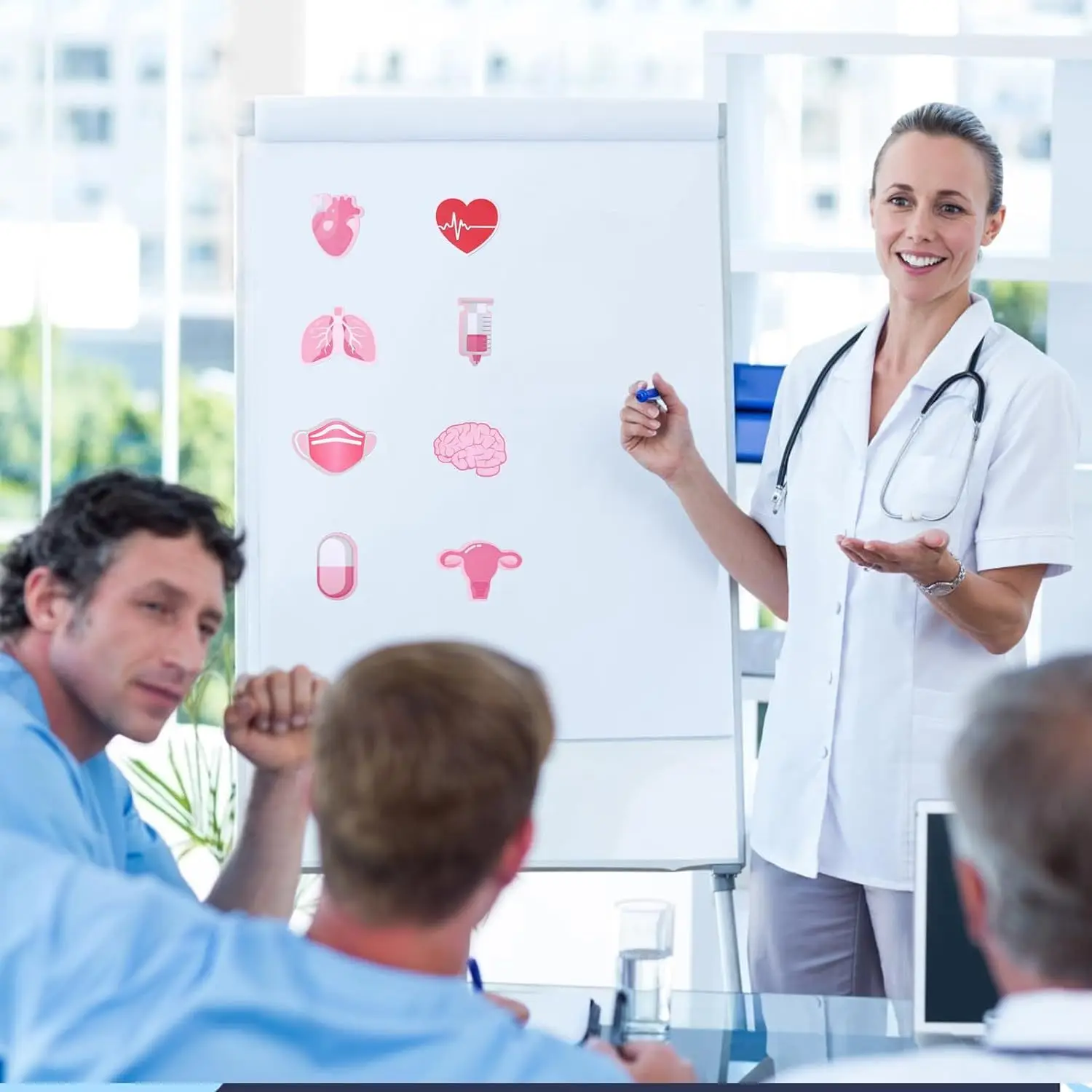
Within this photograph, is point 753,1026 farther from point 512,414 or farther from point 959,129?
point 959,129

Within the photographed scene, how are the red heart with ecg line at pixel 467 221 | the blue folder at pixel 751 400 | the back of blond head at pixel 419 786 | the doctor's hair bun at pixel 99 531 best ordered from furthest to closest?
the blue folder at pixel 751 400 < the red heart with ecg line at pixel 467 221 < the doctor's hair bun at pixel 99 531 < the back of blond head at pixel 419 786

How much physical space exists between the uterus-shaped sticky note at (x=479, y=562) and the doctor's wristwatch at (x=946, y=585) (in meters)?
0.66

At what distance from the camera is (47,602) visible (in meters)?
1.55

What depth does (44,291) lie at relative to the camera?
3.37 meters

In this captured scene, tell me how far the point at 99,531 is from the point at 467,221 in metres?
0.99

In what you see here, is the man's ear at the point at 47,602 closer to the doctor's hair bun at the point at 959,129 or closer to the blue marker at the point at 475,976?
the blue marker at the point at 475,976

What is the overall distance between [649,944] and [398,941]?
60 centimetres

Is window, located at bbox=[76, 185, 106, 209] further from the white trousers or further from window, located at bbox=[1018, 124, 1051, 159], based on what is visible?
the white trousers

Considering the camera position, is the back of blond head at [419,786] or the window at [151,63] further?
the window at [151,63]

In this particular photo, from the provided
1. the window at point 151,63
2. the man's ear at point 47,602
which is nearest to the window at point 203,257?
the window at point 151,63

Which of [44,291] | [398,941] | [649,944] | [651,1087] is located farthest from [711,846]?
[44,291]

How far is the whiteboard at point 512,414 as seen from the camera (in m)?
2.32

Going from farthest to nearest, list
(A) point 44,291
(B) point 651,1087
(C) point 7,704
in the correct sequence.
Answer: (A) point 44,291 < (C) point 7,704 < (B) point 651,1087

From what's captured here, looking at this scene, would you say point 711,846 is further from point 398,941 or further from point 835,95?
point 835,95
